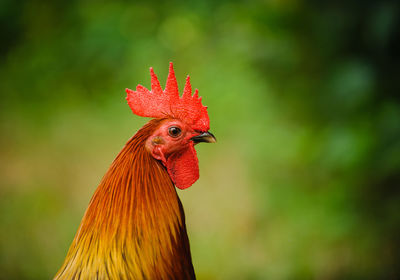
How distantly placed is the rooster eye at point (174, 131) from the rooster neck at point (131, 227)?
0.10 metres

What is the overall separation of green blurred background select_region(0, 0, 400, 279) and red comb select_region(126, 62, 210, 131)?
2364 millimetres

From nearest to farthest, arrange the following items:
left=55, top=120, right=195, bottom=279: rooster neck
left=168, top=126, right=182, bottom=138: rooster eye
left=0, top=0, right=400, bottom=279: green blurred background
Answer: left=55, top=120, right=195, bottom=279: rooster neck, left=168, top=126, right=182, bottom=138: rooster eye, left=0, top=0, right=400, bottom=279: green blurred background

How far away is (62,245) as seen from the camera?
457 cm

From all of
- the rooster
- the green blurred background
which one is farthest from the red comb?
the green blurred background

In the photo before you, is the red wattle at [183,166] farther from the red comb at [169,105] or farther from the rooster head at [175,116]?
the red comb at [169,105]

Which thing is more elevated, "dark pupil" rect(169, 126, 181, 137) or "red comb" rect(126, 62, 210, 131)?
"red comb" rect(126, 62, 210, 131)

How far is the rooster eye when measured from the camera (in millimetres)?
1962

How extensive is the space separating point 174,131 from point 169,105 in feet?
0.48

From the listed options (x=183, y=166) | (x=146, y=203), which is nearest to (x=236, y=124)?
(x=183, y=166)

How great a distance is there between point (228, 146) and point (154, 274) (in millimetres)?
3405

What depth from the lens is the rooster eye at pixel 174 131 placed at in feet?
6.44

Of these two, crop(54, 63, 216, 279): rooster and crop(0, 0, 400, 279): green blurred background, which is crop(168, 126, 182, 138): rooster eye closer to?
crop(54, 63, 216, 279): rooster

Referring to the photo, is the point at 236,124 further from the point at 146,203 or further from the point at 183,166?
the point at 146,203

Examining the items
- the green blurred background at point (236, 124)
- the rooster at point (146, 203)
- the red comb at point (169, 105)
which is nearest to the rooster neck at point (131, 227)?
the rooster at point (146, 203)
